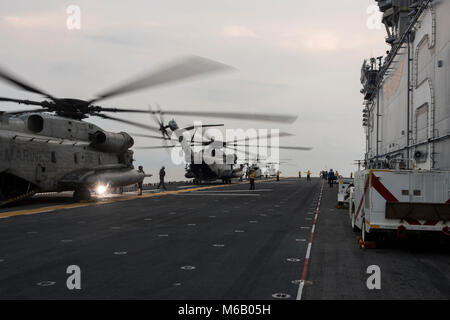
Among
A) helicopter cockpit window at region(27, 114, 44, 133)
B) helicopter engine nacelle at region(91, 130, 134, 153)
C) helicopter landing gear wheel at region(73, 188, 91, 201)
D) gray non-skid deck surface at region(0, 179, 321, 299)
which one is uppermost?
helicopter cockpit window at region(27, 114, 44, 133)

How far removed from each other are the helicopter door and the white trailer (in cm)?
1707

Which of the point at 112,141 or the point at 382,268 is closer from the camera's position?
the point at 382,268

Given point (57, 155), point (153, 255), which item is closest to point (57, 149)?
point (57, 155)

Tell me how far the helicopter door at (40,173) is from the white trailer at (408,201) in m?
17.1

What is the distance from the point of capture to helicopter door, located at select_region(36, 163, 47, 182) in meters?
20.7

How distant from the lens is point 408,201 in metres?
9.90

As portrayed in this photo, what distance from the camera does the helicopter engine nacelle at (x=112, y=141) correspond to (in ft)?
80.1

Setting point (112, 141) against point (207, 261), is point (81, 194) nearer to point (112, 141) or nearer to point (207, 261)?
point (112, 141)

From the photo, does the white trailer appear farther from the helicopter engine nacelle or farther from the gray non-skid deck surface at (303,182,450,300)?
the helicopter engine nacelle

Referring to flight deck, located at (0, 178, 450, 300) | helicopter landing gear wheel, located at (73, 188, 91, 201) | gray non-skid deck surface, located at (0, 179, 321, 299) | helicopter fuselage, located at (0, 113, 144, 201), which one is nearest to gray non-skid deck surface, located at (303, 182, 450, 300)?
flight deck, located at (0, 178, 450, 300)

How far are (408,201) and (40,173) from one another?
17941mm

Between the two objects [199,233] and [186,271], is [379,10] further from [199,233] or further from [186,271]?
[186,271]

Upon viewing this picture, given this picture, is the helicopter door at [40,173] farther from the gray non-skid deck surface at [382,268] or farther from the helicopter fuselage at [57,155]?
the gray non-skid deck surface at [382,268]
